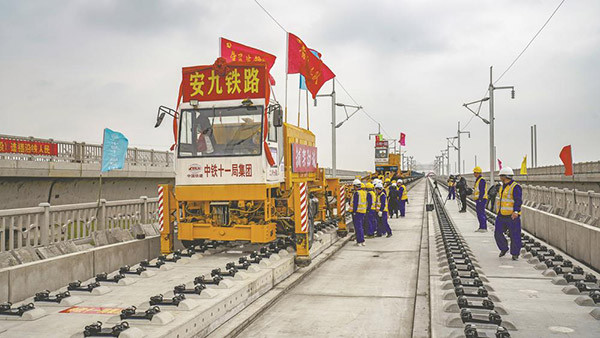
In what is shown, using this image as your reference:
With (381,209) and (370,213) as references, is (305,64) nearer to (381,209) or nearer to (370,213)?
(370,213)

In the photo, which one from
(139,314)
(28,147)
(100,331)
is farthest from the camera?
(28,147)

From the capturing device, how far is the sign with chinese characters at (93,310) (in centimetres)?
655

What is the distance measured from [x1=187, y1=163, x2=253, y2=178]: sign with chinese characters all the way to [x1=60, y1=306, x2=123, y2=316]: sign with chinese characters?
170 inches

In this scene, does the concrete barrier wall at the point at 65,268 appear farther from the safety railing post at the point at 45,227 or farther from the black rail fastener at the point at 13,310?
the black rail fastener at the point at 13,310

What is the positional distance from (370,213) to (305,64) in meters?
4.95

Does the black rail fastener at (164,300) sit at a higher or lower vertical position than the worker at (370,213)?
lower

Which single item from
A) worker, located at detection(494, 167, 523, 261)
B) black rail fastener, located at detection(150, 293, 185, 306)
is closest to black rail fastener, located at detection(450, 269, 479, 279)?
worker, located at detection(494, 167, 523, 261)

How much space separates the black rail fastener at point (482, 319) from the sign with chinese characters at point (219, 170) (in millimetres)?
5544

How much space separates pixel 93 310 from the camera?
6660 millimetres

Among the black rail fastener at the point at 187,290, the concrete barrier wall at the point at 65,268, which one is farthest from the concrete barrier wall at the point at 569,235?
the concrete barrier wall at the point at 65,268

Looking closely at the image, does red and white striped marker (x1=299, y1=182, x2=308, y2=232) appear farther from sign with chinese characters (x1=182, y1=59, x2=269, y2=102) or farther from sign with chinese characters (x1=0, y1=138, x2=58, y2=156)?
sign with chinese characters (x1=0, y1=138, x2=58, y2=156)

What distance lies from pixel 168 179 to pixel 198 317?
70.6 ft

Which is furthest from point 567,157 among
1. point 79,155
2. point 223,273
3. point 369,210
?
point 79,155

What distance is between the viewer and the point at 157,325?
5.80m
